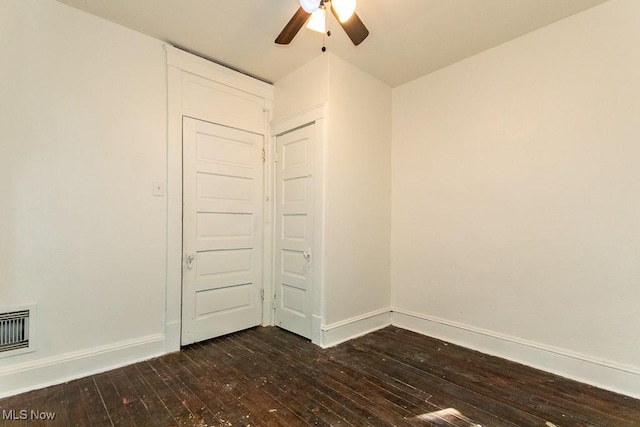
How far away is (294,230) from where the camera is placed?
3.16 m

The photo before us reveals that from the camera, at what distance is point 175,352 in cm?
262

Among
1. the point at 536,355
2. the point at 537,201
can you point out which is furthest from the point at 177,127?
the point at 536,355

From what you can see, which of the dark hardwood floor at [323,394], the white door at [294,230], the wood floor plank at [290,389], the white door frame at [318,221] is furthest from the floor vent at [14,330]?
the white door frame at [318,221]

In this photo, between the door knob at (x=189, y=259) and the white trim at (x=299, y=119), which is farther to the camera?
the white trim at (x=299, y=119)

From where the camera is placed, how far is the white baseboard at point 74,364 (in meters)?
1.97

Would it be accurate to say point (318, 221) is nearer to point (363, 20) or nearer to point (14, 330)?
point (363, 20)

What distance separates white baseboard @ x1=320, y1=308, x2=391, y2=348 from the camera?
2.78 meters

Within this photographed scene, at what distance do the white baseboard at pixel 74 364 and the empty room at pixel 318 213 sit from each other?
0.05 ft

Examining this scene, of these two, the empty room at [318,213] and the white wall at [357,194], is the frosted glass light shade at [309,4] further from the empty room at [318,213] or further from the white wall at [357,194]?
the white wall at [357,194]

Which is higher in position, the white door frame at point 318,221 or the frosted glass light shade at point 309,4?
the frosted glass light shade at point 309,4

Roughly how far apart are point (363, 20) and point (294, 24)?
69 centimetres

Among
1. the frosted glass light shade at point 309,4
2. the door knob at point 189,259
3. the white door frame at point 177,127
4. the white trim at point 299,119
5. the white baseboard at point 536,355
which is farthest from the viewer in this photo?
the white trim at point 299,119

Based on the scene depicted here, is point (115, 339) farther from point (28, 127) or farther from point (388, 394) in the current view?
point (388, 394)

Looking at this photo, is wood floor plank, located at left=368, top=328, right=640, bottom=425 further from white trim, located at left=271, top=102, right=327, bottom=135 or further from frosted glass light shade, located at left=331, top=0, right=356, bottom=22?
frosted glass light shade, located at left=331, top=0, right=356, bottom=22
